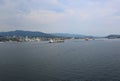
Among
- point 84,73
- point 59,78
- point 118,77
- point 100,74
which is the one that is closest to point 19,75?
point 59,78

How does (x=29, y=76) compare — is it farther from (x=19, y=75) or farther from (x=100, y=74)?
(x=100, y=74)

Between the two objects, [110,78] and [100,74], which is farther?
[100,74]

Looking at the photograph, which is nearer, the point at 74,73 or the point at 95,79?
the point at 95,79

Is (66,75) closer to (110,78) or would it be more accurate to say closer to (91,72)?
(91,72)

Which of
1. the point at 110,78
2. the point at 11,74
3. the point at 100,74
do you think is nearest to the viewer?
the point at 110,78

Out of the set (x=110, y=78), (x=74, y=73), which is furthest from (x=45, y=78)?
(x=110, y=78)

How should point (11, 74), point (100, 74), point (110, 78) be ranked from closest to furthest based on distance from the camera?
point (110, 78) → point (100, 74) → point (11, 74)

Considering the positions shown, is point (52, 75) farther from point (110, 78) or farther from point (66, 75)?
point (110, 78)
